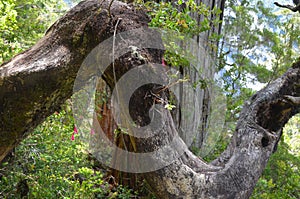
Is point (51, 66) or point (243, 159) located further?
point (243, 159)

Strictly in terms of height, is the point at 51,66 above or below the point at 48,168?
above

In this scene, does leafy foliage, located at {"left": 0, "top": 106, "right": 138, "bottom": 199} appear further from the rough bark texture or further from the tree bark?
the rough bark texture

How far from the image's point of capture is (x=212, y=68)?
3.51 m

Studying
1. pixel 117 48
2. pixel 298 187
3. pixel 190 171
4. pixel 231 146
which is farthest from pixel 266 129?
pixel 117 48

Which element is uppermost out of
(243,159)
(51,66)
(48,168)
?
(51,66)

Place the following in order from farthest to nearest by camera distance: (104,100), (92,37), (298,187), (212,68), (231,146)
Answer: (212,68) → (104,100) → (298,187) → (231,146) → (92,37)

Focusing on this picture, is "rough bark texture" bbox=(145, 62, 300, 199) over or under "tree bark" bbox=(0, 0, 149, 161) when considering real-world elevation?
under

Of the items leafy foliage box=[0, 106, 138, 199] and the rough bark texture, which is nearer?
the rough bark texture

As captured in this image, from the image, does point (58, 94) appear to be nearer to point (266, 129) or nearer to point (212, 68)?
point (266, 129)

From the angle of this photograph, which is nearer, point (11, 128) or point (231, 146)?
point (11, 128)

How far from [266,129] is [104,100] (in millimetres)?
1448

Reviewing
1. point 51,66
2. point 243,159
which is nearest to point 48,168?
point 51,66

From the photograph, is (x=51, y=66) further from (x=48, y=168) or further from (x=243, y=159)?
(x=243, y=159)

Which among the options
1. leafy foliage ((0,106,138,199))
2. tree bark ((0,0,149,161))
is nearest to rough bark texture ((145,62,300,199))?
leafy foliage ((0,106,138,199))
